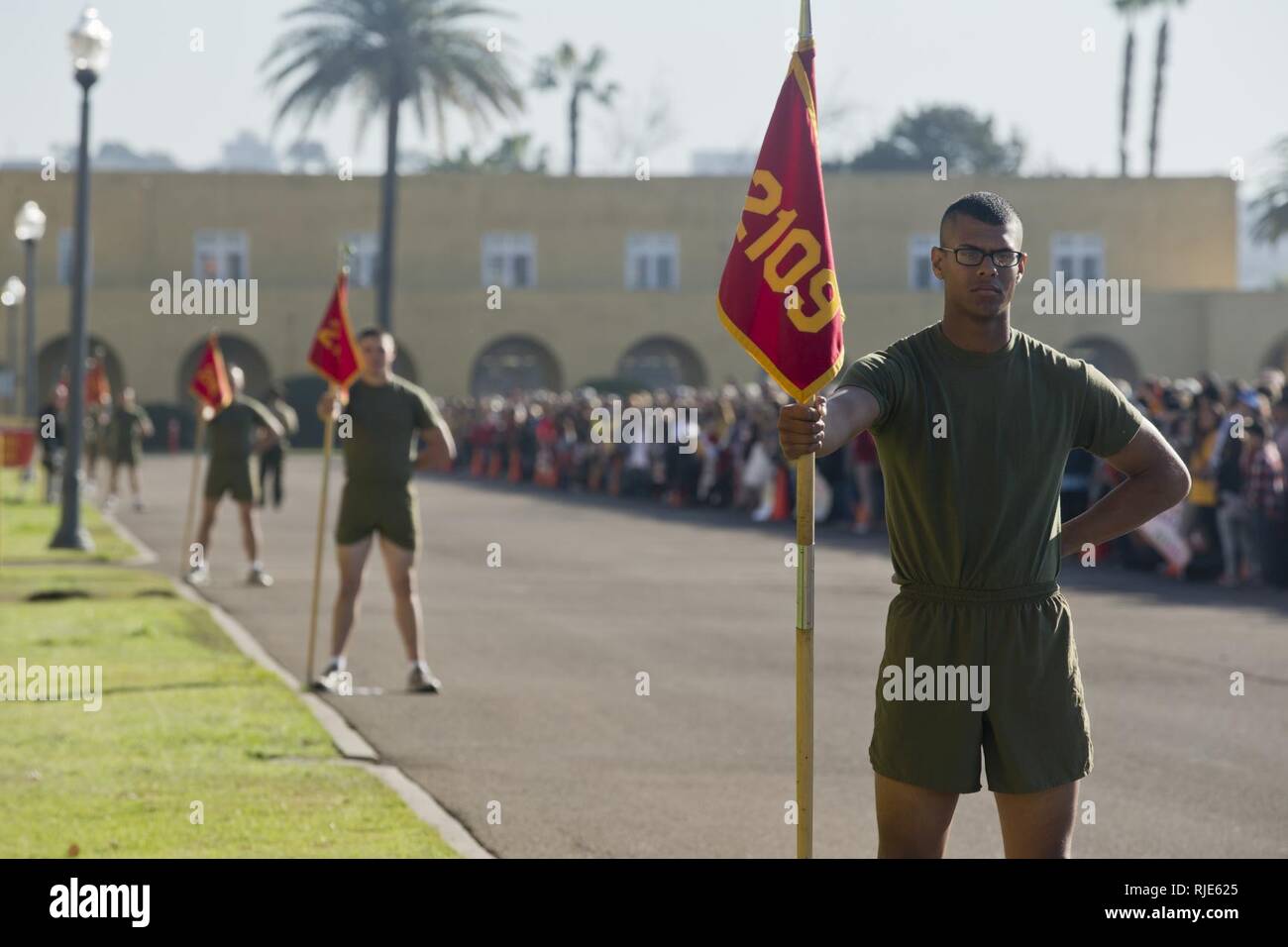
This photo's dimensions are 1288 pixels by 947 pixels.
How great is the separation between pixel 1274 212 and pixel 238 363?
35.8 metres

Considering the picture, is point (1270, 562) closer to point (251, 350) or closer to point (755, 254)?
point (755, 254)

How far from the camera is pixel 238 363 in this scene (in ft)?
214

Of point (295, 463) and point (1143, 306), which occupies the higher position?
point (1143, 306)

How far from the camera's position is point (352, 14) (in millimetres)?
59750

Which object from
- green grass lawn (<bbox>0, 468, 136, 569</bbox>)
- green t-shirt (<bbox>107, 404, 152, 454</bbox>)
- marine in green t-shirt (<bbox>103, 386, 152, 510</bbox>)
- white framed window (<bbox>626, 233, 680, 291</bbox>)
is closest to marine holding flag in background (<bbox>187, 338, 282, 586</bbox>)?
green grass lawn (<bbox>0, 468, 136, 569</bbox>)

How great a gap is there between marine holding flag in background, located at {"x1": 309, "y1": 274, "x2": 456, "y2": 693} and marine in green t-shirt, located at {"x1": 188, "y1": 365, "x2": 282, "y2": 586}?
276 inches

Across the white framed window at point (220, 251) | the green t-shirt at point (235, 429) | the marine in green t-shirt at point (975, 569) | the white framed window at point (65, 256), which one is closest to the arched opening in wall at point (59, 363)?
the white framed window at point (65, 256)

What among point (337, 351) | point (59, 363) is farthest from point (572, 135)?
point (337, 351)

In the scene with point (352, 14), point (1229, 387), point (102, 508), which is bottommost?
point (102, 508)

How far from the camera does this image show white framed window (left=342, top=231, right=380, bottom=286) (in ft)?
212

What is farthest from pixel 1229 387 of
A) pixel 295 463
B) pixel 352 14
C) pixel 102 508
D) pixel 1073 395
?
pixel 352 14

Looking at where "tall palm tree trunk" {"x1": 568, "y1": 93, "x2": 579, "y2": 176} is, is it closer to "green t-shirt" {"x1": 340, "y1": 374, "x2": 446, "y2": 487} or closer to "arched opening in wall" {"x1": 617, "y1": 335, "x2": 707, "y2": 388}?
"arched opening in wall" {"x1": 617, "y1": 335, "x2": 707, "y2": 388}
